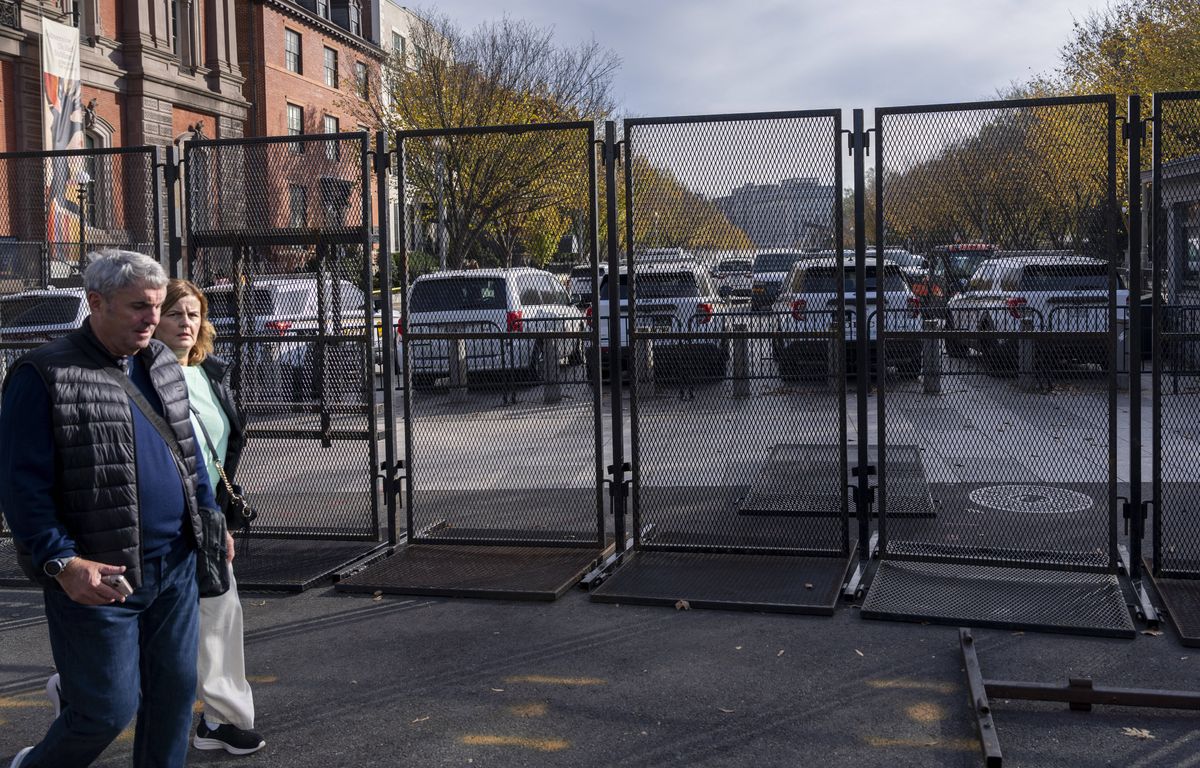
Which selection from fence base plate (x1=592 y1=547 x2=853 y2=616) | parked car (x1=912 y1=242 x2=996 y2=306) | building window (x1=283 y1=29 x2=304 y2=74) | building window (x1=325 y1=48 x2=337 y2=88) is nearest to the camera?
fence base plate (x1=592 y1=547 x2=853 y2=616)

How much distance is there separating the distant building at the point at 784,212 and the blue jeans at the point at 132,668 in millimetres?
4409

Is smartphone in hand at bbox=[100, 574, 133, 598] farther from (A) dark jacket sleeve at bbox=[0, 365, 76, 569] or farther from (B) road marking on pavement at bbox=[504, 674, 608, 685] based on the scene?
(B) road marking on pavement at bbox=[504, 674, 608, 685]

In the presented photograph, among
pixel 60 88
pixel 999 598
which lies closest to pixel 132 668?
pixel 999 598

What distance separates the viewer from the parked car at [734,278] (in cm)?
758

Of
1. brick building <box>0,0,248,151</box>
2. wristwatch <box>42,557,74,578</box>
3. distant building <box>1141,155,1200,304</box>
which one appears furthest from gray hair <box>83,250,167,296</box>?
brick building <box>0,0,248,151</box>

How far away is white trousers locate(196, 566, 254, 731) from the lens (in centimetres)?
482

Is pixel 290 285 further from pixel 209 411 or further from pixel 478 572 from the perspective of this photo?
pixel 209 411

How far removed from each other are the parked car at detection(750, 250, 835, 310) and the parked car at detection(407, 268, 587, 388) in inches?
47.8

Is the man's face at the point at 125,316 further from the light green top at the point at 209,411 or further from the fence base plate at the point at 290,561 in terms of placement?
the fence base plate at the point at 290,561

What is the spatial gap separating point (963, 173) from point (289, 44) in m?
45.0

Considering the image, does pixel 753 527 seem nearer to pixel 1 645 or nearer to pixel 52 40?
pixel 1 645

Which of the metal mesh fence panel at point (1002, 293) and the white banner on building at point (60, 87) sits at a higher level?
the white banner on building at point (60, 87)

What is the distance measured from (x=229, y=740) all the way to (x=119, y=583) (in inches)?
60.8

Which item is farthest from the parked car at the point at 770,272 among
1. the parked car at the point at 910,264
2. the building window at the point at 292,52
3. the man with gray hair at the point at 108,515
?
the building window at the point at 292,52
